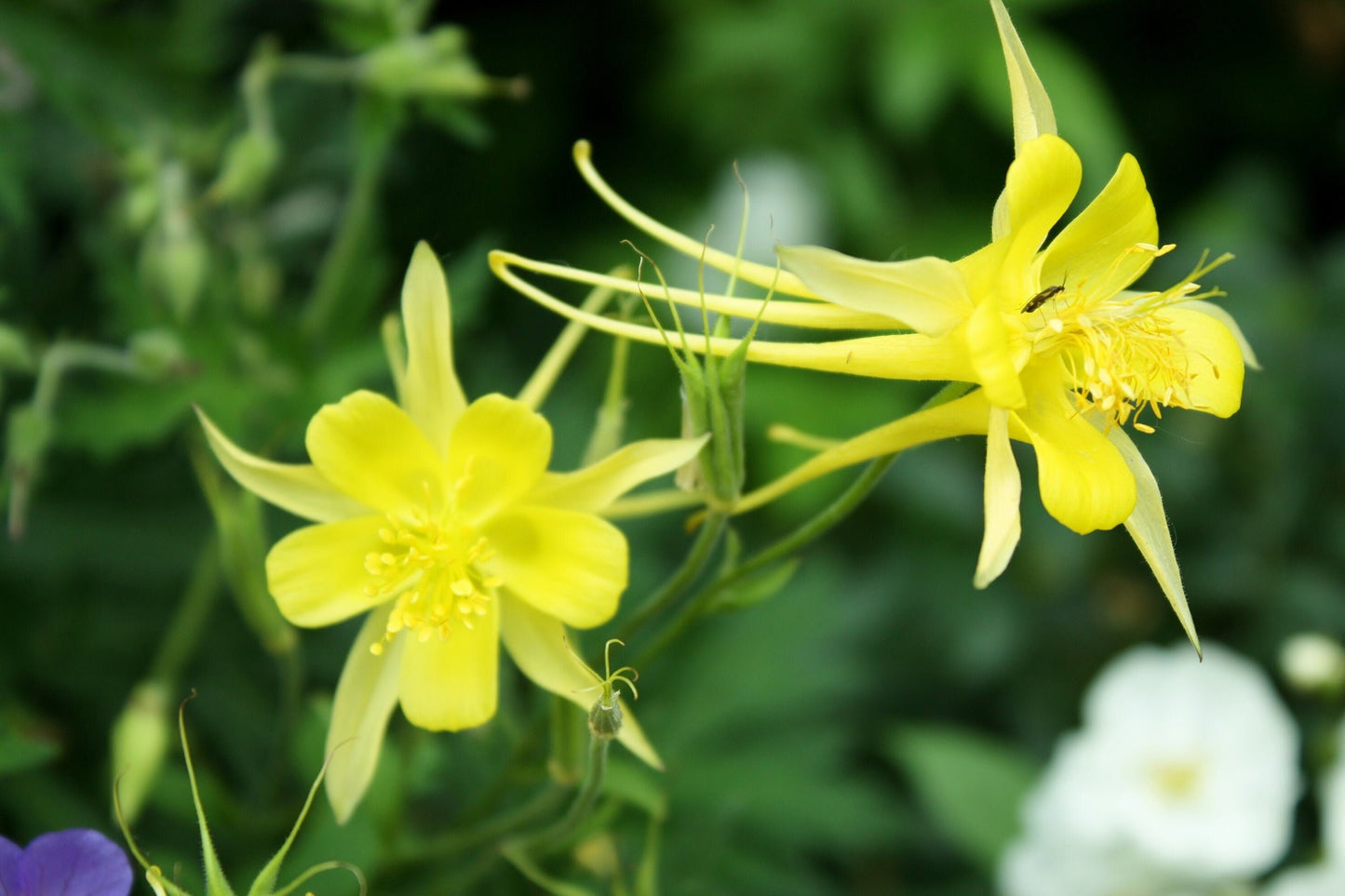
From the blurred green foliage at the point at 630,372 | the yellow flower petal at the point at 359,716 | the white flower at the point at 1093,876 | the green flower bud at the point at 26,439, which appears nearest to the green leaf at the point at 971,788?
the blurred green foliage at the point at 630,372

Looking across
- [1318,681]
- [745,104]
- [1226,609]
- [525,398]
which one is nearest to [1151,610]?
[1226,609]

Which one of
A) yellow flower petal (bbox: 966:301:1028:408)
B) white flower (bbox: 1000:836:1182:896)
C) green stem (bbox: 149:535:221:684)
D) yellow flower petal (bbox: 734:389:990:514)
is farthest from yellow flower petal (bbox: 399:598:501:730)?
white flower (bbox: 1000:836:1182:896)

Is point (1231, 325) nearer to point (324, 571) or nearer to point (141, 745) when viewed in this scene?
point (324, 571)

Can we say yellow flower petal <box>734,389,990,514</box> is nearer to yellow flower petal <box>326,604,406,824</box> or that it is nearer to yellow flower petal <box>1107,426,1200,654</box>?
yellow flower petal <box>1107,426,1200,654</box>

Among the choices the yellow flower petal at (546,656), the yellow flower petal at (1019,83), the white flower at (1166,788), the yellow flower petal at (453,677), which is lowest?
the white flower at (1166,788)

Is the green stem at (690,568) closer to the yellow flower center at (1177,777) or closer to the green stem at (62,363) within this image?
the green stem at (62,363)

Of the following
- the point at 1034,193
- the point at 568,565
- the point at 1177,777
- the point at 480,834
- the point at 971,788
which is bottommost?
the point at 971,788

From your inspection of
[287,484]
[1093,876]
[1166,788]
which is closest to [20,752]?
[287,484]
